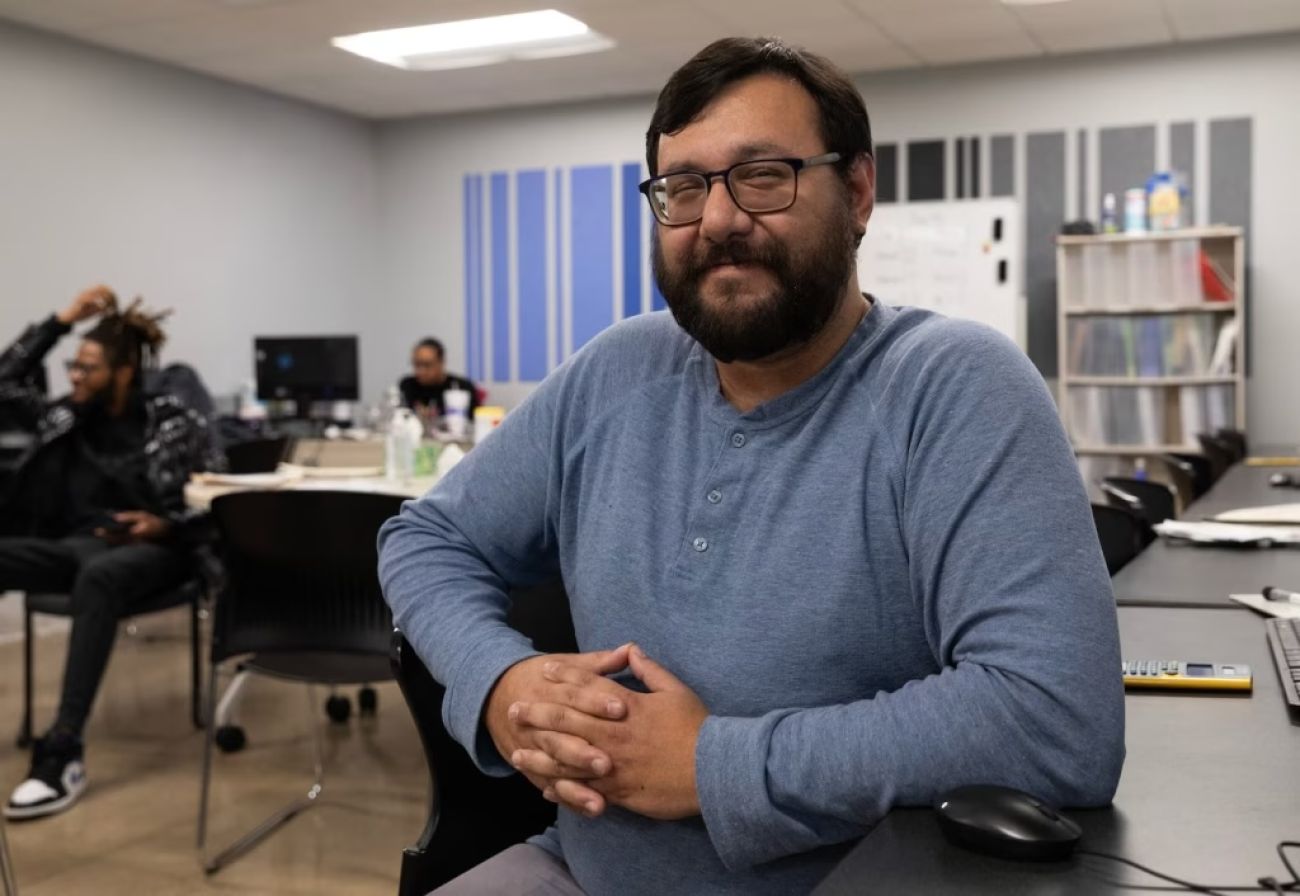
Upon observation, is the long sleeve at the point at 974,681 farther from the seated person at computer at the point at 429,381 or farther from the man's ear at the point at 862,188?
the seated person at computer at the point at 429,381

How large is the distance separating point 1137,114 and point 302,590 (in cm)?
612

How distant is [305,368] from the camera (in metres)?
7.73

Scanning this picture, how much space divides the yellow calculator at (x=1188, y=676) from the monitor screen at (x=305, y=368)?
6.78 m

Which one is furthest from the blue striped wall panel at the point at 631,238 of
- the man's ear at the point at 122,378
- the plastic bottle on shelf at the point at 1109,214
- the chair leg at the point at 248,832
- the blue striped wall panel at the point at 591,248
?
the chair leg at the point at 248,832

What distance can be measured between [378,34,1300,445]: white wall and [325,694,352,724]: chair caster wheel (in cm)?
456

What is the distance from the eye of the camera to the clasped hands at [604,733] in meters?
1.14

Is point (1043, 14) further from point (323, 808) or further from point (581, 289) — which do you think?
point (323, 808)

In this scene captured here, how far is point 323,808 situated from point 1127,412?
5312 mm

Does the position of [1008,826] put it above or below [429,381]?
below

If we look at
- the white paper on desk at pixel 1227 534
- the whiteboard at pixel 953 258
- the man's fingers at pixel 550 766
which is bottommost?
the man's fingers at pixel 550 766

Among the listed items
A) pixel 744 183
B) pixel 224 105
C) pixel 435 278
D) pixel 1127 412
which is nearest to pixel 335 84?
pixel 224 105

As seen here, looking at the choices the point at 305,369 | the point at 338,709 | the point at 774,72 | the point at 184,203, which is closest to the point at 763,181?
the point at 774,72

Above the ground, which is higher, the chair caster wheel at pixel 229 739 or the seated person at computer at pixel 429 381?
the seated person at computer at pixel 429 381

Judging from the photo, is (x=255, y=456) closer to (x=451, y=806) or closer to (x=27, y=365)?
(x=27, y=365)
